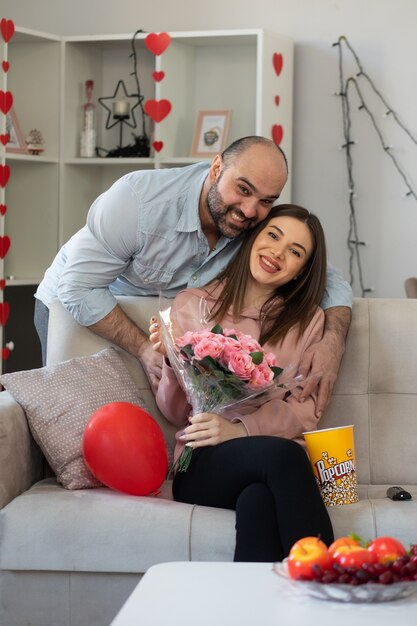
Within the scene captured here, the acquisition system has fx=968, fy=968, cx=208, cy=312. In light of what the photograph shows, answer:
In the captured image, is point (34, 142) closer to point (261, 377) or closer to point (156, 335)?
point (156, 335)

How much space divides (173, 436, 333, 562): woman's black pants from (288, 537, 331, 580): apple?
438mm

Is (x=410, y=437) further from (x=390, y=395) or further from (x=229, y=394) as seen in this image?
(x=229, y=394)

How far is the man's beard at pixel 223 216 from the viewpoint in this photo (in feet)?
8.70

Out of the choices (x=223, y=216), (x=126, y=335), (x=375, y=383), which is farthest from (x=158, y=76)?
(x=375, y=383)

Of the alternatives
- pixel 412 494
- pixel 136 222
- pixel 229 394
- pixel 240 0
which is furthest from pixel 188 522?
pixel 240 0

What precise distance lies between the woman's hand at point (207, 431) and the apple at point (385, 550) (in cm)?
83

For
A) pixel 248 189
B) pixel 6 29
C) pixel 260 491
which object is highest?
pixel 6 29

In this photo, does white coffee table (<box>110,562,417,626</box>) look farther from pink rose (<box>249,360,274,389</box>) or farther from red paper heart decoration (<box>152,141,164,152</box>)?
red paper heart decoration (<box>152,141,164,152</box>)

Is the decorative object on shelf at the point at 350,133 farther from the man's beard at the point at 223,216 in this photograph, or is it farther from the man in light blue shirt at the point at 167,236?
the man's beard at the point at 223,216

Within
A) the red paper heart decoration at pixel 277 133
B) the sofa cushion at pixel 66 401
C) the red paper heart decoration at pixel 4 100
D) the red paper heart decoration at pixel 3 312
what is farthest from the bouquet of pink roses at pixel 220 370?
the red paper heart decoration at pixel 277 133

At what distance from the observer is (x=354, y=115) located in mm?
4699

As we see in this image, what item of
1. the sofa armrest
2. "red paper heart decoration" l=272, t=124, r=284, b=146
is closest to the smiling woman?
the sofa armrest

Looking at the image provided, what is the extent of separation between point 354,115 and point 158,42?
1.01m

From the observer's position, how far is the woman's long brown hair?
2.63 m
